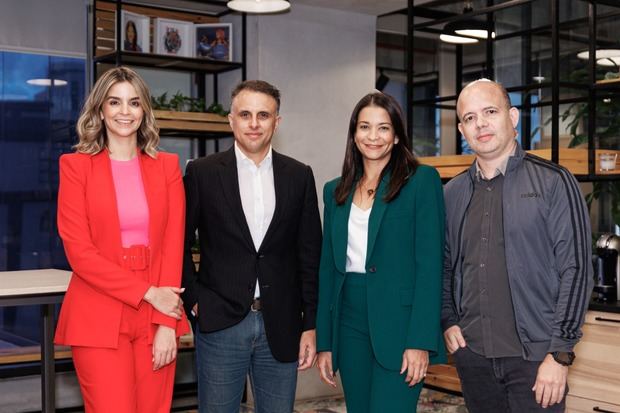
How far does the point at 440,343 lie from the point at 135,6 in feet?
12.5

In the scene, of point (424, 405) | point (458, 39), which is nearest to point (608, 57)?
point (458, 39)

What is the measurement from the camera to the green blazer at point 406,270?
2.64 metres

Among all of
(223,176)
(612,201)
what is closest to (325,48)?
(612,201)

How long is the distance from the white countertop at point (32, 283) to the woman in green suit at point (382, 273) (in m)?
1.12

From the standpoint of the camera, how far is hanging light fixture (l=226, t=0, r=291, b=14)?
4.63m

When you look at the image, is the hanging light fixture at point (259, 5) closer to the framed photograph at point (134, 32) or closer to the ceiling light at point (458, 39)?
the framed photograph at point (134, 32)

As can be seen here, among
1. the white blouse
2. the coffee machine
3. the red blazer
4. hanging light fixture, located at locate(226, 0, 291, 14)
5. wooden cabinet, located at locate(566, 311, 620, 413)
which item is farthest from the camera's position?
hanging light fixture, located at locate(226, 0, 291, 14)

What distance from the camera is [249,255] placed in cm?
280

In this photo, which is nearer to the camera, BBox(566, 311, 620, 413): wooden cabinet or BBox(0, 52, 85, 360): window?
BBox(566, 311, 620, 413): wooden cabinet

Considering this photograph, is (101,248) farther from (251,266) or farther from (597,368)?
(597,368)

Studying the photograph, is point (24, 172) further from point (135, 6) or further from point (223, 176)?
point (223, 176)

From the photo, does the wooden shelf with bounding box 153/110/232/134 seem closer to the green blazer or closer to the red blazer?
the red blazer

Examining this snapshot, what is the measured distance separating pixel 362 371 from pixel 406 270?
1.17ft

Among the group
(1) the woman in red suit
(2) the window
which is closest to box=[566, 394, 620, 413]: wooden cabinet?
(1) the woman in red suit
